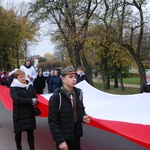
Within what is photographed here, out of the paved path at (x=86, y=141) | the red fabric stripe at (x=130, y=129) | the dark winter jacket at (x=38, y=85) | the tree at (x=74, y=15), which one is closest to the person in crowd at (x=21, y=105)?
the red fabric stripe at (x=130, y=129)

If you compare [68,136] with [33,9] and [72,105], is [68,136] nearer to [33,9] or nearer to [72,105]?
[72,105]

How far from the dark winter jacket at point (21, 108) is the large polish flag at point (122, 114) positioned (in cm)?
106

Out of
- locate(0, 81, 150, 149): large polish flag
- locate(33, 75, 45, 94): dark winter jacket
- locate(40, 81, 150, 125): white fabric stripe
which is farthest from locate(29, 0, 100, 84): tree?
locate(40, 81, 150, 125): white fabric stripe

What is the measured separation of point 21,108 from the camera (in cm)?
499

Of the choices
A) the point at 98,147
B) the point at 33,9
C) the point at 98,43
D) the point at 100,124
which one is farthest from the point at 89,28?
the point at 100,124

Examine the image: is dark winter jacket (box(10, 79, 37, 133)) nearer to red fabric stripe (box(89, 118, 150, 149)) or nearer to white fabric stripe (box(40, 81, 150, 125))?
red fabric stripe (box(89, 118, 150, 149))

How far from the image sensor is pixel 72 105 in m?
3.65

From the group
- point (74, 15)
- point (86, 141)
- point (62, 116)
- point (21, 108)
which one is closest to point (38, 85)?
point (74, 15)

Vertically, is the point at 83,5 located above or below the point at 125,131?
above

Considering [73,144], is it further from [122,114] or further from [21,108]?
[122,114]

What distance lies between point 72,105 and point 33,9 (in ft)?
68.9

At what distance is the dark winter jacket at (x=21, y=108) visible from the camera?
16.1 ft

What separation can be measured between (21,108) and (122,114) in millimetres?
2047

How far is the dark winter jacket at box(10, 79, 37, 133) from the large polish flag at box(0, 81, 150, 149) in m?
1.06
